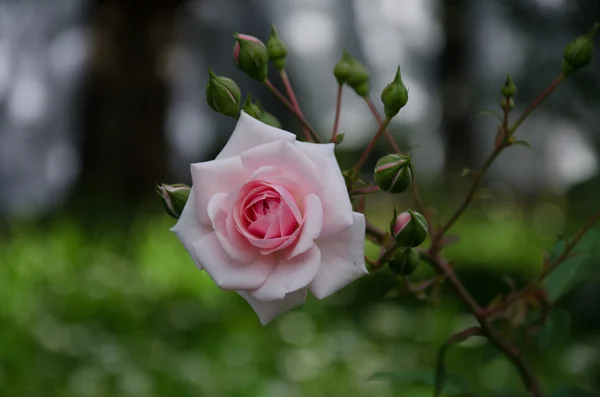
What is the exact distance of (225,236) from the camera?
48 cm

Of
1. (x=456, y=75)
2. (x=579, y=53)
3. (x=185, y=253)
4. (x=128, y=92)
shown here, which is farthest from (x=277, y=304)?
(x=456, y=75)

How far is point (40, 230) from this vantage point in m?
3.55

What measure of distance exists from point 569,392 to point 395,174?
41cm

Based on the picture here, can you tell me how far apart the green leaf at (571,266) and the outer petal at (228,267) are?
34 centimetres

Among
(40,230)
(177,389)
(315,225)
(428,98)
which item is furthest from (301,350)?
(428,98)

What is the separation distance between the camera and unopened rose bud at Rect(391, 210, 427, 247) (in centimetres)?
49

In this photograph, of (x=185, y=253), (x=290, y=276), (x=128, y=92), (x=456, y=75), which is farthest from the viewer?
(x=456, y=75)

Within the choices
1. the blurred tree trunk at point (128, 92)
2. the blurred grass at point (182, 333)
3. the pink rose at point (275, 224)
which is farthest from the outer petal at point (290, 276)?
the blurred tree trunk at point (128, 92)

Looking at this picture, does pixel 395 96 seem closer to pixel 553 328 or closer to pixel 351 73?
pixel 351 73

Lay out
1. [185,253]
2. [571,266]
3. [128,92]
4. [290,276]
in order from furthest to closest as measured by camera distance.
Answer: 1. [128,92]
2. [185,253]
3. [571,266]
4. [290,276]

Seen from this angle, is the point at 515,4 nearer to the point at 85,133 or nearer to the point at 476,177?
the point at 476,177

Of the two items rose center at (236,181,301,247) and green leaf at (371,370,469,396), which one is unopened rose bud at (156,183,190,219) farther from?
green leaf at (371,370,469,396)

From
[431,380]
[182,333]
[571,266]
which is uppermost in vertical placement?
[571,266]

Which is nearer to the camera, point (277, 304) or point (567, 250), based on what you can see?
point (277, 304)
